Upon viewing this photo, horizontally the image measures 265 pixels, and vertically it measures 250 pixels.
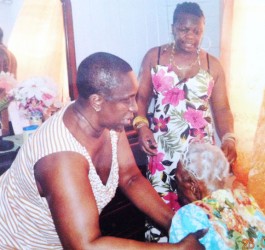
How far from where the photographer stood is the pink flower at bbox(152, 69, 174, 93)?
159 centimetres

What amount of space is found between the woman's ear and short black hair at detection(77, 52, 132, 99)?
1 centimetres

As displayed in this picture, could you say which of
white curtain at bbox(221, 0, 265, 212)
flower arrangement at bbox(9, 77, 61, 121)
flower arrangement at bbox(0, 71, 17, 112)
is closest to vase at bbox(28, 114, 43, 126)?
flower arrangement at bbox(9, 77, 61, 121)

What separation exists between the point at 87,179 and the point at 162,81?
0.85m

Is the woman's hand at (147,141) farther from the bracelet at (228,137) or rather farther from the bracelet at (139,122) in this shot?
the bracelet at (228,137)

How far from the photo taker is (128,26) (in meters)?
1.89

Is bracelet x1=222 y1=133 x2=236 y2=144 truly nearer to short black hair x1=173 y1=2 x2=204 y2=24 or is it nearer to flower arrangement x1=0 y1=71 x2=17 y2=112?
short black hair x1=173 y1=2 x2=204 y2=24

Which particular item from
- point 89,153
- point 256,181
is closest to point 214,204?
point 89,153

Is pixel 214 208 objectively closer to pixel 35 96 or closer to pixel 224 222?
pixel 224 222

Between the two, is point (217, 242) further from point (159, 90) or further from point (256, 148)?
point (256, 148)

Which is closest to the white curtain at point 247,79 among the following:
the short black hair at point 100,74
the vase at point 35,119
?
the vase at point 35,119

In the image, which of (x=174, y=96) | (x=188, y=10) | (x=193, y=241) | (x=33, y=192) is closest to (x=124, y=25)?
(x=188, y=10)

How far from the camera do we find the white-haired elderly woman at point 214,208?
826mm

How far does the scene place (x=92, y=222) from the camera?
2.68ft

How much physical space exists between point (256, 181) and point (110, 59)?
1313 millimetres
